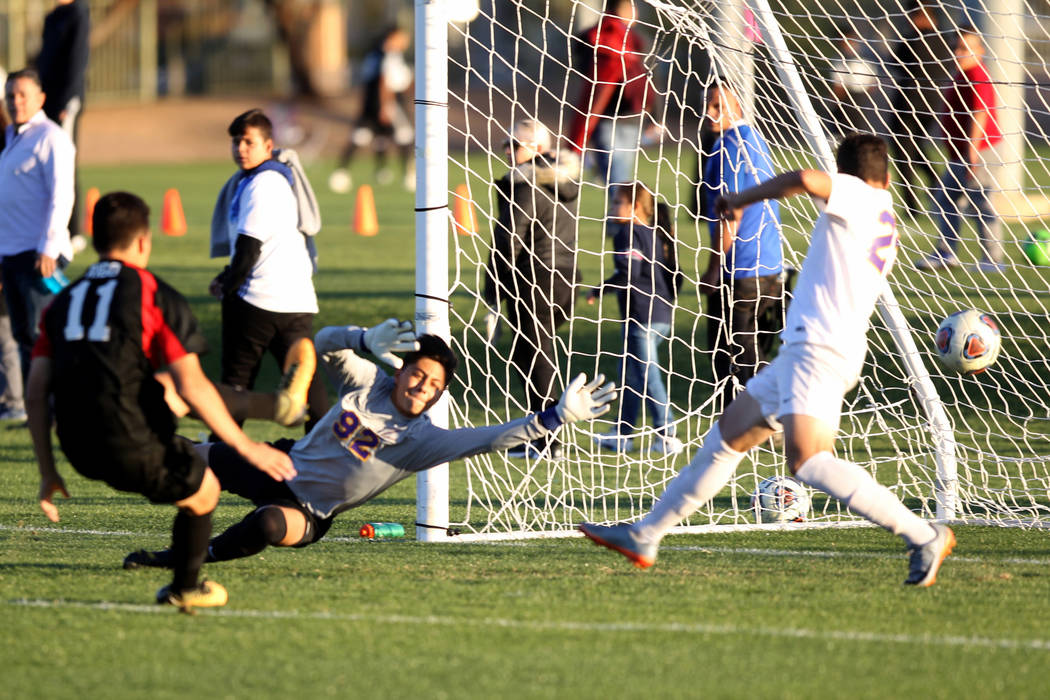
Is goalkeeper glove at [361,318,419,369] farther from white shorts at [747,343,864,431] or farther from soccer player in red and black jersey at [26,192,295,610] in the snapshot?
white shorts at [747,343,864,431]

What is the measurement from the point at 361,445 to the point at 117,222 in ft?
4.55

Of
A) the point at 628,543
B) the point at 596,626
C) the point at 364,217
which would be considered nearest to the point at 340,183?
the point at 364,217

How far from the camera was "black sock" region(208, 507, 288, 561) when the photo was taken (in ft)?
17.7

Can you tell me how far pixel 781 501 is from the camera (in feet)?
22.8

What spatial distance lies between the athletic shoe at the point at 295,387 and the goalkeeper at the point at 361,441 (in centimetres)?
48

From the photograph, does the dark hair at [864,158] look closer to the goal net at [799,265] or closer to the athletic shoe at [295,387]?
the goal net at [799,265]

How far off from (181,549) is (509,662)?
1275 mm

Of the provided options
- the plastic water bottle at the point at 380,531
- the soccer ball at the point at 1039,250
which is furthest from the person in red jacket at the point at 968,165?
the plastic water bottle at the point at 380,531

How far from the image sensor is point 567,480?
789 centimetres

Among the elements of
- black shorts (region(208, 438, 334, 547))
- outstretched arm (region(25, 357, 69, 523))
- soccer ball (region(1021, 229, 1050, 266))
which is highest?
soccer ball (region(1021, 229, 1050, 266))

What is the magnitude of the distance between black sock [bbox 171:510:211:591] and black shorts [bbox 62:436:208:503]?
129 millimetres

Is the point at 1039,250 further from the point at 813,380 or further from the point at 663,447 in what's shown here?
the point at 813,380

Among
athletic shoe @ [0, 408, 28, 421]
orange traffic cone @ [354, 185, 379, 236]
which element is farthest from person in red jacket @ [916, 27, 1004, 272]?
orange traffic cone @ [354, 185, 379, 236]

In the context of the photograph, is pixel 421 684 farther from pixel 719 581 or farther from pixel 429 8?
pixel 429 8
